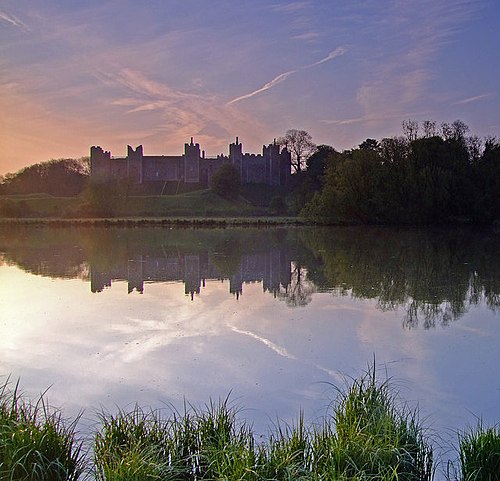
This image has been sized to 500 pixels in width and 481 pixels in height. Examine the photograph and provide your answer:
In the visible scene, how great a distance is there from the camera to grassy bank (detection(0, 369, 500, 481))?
381 cm

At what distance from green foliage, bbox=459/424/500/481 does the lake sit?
90cm

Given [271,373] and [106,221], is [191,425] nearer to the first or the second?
[271,373]

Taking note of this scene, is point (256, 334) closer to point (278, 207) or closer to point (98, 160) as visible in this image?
point (278, 207)

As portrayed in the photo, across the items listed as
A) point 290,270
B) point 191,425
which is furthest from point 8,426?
point 290,270

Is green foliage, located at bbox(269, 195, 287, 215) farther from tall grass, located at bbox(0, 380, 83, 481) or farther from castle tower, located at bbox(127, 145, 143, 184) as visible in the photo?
tall grass, located at bbox(0, 380, 83, 481)

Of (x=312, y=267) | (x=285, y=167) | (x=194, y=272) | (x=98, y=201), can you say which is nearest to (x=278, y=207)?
(x=98, y=201)

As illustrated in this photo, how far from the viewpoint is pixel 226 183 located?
7512cm

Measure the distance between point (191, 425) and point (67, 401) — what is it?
6.76 ft

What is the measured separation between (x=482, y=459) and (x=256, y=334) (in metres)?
5.16

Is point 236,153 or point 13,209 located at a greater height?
point 236,153

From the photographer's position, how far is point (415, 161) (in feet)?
137

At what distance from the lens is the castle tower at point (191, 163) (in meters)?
86.6

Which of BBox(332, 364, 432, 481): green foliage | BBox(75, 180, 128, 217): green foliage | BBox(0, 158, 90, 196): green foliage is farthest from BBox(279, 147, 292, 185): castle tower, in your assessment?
BBox(332, 364, 432, 481): green foliage

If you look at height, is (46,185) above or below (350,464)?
above
